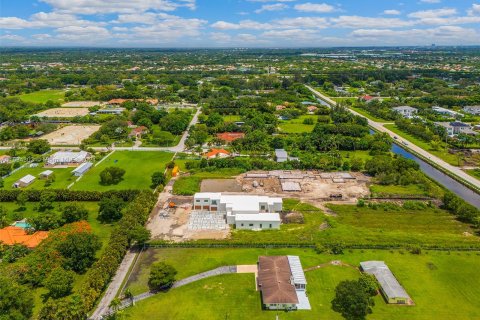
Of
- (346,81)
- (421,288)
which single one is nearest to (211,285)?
(421,288)

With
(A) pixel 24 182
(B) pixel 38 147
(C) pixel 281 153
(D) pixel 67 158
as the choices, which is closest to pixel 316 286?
(C) pixel 281 153

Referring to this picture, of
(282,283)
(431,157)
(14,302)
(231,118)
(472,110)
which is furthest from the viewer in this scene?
(472,110)

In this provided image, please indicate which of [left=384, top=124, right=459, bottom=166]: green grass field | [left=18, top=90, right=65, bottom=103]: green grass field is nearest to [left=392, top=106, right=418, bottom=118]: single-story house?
[left=384, top=124, right=459, bottom=166]: green grass field

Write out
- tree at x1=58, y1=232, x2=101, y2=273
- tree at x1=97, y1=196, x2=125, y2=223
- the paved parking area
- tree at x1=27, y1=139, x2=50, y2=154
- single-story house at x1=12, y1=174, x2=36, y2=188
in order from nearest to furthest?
tree at x1=58, y1=232, x2=101, y2=273 < the paved parking area < tree at x1=97, y1=196, x2=125, y2=223 < single-story house at x1=12, y1=174, x2=36, y2=188 < tree at x1=27, y1=139, x2=50, y2=154

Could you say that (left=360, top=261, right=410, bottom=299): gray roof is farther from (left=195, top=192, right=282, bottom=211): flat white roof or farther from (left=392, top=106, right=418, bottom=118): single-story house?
(left=392, top=106, right=418, bottom=118): single-story house

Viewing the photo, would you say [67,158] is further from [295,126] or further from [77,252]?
[295,126]

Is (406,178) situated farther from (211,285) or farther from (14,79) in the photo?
(14,79)
